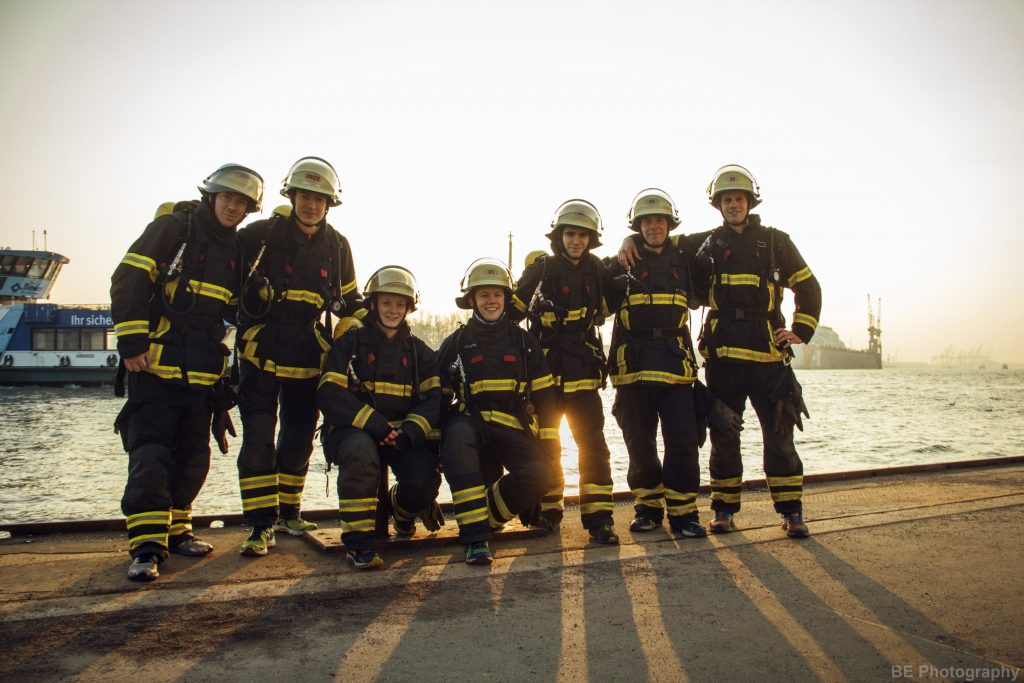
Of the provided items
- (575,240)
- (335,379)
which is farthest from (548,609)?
(575,240)

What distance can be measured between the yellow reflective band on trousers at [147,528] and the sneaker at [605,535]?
256 centimetres

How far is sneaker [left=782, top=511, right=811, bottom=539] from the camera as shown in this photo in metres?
4.77

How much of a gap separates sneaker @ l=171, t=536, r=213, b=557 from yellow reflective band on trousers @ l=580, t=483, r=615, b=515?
93.6 inches

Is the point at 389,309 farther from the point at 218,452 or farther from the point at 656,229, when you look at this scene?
the point at 218,452

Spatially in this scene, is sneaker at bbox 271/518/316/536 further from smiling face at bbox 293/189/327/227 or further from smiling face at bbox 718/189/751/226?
smiling face at bbox 718/189/751/226

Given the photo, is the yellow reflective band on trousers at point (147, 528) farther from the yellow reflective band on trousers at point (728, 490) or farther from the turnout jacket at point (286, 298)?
the yellow reflective band on trousers at point (728, 490)

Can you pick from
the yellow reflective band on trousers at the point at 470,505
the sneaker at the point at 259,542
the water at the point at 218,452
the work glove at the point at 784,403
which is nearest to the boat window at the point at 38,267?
the water at the point at 218,452

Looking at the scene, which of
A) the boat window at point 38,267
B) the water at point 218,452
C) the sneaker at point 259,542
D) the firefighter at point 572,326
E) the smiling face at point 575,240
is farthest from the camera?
the boat window at point 38,267

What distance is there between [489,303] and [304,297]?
1204 millimetres

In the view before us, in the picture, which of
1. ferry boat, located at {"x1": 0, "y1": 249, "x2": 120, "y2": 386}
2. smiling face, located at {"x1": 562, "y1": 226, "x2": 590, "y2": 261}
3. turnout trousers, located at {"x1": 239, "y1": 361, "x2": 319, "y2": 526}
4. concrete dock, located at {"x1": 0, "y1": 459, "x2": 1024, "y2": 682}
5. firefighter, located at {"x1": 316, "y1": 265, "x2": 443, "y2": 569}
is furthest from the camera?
ferry boat, located at {"x1": 0, "y1": 249, "x2": 120, "y2": 386}

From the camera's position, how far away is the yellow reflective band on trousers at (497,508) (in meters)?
4.81

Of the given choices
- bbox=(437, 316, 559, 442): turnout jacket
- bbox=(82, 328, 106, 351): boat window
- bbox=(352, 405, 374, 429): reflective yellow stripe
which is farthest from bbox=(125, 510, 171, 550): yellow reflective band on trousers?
bbox=(82, 328, 106, 351): boat window

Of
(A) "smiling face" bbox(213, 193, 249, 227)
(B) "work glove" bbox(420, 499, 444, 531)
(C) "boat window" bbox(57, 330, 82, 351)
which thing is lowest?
(B) "work glove" bbox(420, 499, 444, 531)

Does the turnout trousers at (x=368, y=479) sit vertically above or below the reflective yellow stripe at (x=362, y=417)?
below
